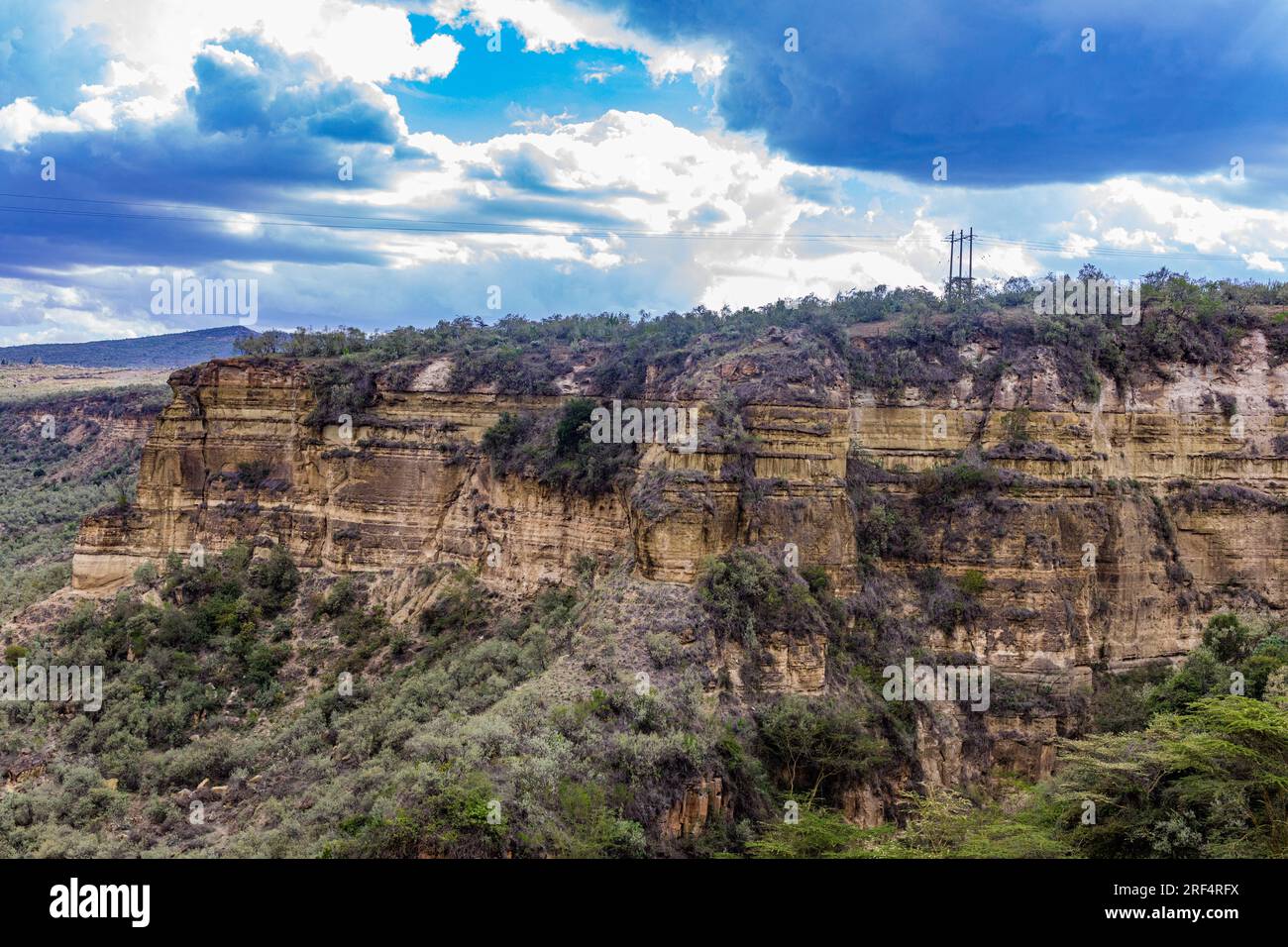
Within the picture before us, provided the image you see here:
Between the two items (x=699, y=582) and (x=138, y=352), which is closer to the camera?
(x=699, y=582)

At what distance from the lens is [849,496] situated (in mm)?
41469

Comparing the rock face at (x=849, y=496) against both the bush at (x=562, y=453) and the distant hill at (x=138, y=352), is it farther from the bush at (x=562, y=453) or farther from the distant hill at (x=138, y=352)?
the distant hill at (x=138, y=352)

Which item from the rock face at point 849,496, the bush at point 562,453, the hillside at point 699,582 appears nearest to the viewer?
the hillside at point 699,582

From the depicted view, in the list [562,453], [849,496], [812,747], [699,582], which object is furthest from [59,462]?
[812,747]

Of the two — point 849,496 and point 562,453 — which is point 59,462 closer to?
point 562,453

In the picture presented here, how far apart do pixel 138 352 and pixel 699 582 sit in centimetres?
14325

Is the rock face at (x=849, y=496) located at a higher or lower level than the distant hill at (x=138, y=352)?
lower

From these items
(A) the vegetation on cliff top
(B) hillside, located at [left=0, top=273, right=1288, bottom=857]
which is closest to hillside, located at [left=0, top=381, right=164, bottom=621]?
(B) hillside, located at [left=0, top=273, right=1288, bottom=857]

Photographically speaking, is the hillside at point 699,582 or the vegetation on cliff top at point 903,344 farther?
the vegetation on cliff top at point 903,344

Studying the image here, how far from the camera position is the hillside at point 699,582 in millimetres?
29078

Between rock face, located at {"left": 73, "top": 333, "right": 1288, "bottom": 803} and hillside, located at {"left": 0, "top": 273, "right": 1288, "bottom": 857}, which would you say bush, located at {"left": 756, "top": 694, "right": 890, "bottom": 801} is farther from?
rock face, located at {"left": 73, "top": 333, "right": 1288, "bottom": 803}

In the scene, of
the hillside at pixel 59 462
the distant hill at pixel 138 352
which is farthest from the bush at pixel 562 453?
the distant hill at pixel 138 352

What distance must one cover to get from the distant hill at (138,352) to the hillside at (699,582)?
346ft

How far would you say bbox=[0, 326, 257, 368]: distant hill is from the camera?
482 feet
